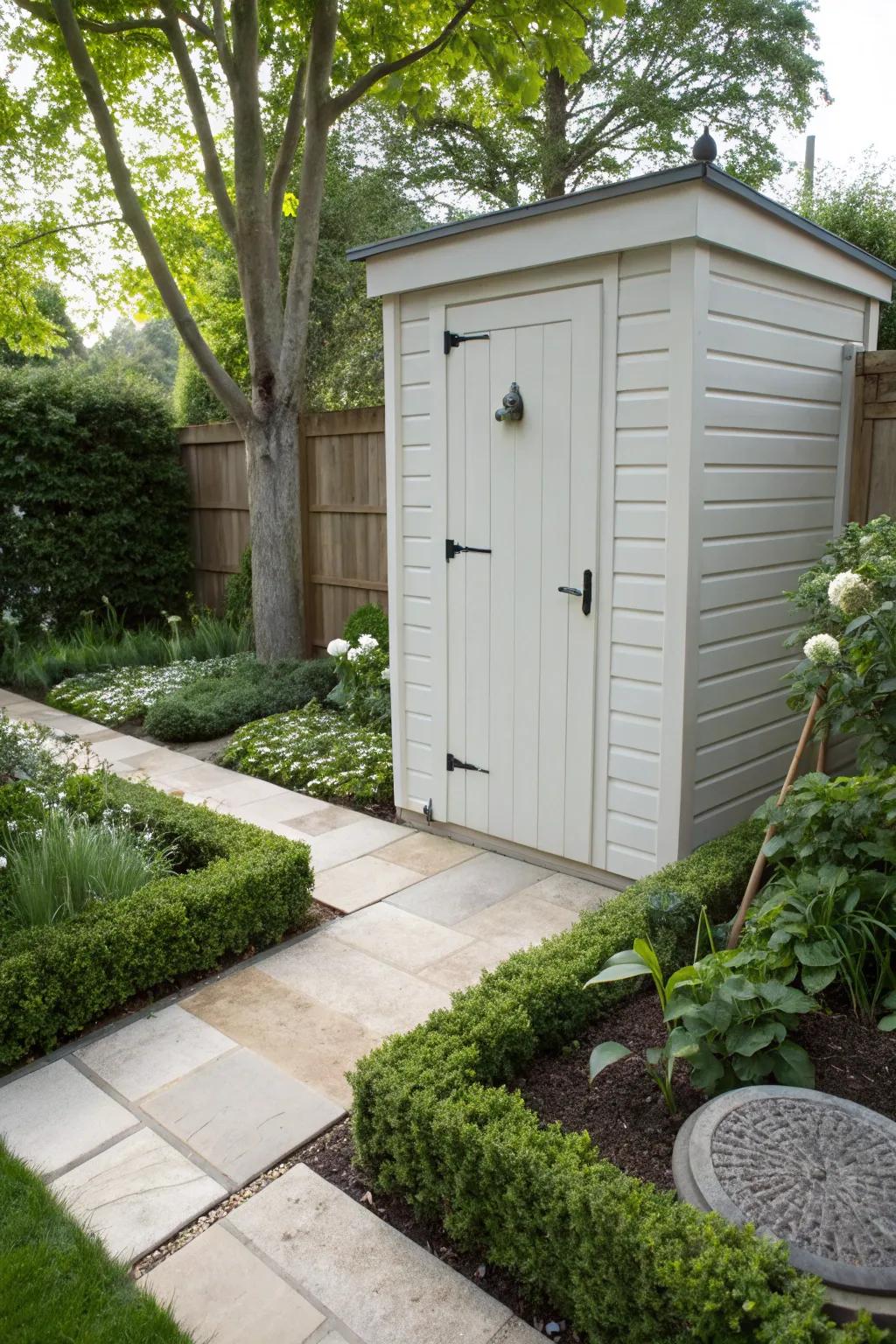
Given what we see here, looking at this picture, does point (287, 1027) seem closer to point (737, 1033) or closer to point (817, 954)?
point (737, 1033)

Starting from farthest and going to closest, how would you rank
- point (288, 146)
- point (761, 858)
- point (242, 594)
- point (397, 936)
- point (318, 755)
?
point (242, 594)
point (288, 146)
point (318, 755)
point (397, 936)
point (761, 858)

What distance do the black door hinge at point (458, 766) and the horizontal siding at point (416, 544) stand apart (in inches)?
5.1

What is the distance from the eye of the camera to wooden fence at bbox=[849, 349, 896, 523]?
12.8 feet

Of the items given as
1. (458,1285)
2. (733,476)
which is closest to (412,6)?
(733,476)

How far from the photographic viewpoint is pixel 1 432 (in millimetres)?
7824

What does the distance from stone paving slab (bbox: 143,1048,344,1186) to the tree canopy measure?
1244 centimetres

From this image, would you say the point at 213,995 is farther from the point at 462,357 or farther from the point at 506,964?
the point at 462,357

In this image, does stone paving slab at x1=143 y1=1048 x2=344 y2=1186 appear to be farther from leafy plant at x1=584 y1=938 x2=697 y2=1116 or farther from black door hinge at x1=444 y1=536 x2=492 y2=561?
black door hinge at x1=444 y1=536 x2=492 y2=561

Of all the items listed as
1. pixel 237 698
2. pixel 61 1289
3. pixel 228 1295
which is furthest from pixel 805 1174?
pixel 237 698

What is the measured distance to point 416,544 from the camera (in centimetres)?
417

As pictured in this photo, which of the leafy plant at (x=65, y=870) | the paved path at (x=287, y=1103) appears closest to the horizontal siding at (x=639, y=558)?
the paved path at (x=287, y=1103)

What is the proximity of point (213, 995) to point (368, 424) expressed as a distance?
461 cm

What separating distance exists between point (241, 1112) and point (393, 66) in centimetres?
620

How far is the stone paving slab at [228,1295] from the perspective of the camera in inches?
69.2
